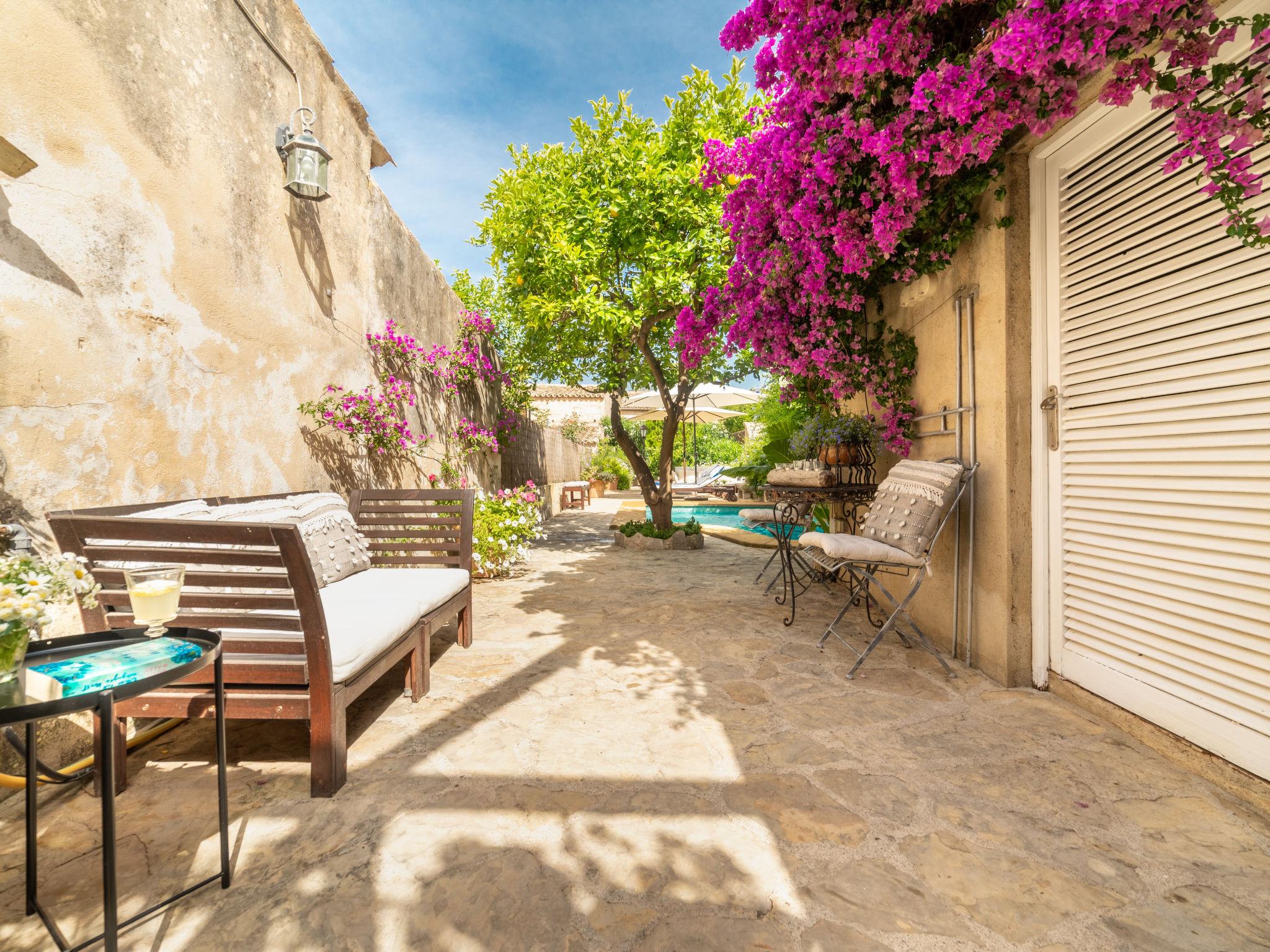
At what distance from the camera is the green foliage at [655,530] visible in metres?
7.16

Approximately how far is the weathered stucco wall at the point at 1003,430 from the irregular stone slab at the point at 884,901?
1.69 metres

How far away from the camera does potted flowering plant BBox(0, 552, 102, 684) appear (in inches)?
38.3

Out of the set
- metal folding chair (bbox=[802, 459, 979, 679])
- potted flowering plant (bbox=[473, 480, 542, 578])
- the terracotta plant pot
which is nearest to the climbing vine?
potted flowering plant (bbox=[473, 480, 542, 578])

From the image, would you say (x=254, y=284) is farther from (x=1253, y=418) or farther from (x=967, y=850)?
(x=1253, y=418)

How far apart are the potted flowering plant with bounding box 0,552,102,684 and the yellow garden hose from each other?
0.84 meters

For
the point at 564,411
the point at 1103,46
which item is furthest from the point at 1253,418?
the point at 564,411

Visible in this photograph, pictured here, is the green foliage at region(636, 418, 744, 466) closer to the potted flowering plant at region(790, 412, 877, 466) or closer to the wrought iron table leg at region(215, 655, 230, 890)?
the potted flowering plant at region(790, 412, 877, 466)

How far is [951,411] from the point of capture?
3119 mm

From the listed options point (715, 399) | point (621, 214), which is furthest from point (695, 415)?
point (621, 214)

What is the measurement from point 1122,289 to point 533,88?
26.5 ft

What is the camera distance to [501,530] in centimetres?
520

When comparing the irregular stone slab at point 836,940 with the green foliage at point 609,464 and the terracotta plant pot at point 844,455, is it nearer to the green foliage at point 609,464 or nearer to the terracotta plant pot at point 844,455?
the terracotta plant pot at point 844,455

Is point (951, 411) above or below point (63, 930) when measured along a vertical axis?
above

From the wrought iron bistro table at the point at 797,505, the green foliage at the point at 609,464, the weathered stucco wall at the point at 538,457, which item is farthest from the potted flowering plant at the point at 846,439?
the green foliage at the point at 609,464
